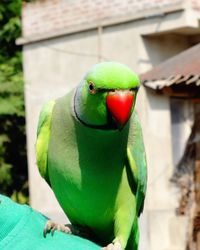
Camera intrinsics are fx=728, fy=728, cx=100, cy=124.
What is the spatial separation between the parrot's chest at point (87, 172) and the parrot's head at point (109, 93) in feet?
0.66

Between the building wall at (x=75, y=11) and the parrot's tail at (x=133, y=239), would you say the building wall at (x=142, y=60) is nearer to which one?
the building wall at (x=75, y=11)

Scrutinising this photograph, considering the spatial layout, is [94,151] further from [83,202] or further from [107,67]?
[107,67]

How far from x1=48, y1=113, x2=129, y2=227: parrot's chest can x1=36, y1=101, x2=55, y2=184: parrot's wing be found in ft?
0.29

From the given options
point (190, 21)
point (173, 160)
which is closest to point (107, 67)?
point (190, 21)

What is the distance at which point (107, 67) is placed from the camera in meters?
2.46

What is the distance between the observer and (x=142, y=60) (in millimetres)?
10133

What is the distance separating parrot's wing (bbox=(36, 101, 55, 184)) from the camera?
297 centimetres

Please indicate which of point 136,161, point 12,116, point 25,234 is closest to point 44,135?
point 136,161

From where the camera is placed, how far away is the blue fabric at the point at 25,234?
204 centimetres

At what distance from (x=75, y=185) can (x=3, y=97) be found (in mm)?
9410

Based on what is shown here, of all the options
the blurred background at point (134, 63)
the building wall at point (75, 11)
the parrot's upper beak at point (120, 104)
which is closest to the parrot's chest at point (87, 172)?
the parrot's upper beak at point (120, 104)

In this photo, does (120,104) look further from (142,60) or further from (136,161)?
(142,60)

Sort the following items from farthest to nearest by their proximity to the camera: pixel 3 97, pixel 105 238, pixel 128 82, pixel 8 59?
pixel 8 59
pixel 3 97
pixel 105 238
pixel 128 82

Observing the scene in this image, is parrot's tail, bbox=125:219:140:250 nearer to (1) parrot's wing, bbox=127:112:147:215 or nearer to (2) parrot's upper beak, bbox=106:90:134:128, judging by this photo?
(1) parrot's wing, bbox=127:112:147:215
